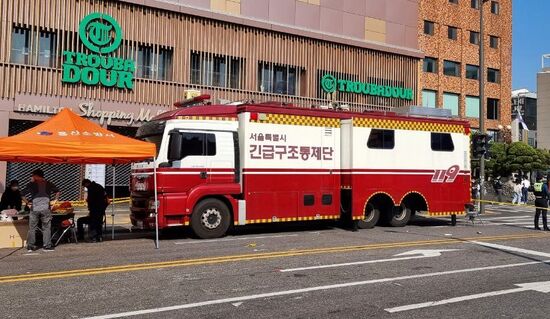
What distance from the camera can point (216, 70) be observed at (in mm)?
24844

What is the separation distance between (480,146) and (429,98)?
62.0ft

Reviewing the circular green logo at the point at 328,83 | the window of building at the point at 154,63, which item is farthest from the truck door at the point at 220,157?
the circular green logo at the point at 328,83

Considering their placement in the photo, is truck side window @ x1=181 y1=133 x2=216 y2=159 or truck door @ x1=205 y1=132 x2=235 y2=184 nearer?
truck side window @ x1=181 y1=133 x2=216 y2=159

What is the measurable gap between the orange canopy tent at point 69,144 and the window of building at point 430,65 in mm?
30702

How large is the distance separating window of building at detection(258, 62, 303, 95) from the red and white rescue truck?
1196 cm

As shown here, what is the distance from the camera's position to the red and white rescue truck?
40.2 ft

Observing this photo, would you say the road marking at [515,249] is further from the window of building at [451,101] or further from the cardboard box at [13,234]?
the window of building at [451,101]

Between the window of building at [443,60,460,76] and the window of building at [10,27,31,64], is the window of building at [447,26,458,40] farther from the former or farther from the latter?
the window of building at [10,27,31,64]

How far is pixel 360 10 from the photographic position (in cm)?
2977

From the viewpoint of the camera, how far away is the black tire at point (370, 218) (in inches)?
581

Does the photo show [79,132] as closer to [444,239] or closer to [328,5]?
[444,239]

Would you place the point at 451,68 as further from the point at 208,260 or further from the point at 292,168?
the point at 208,260

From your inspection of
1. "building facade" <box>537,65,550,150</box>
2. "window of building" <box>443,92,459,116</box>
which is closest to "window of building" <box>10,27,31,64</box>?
"window of building" <box>443,92,459,116</box>

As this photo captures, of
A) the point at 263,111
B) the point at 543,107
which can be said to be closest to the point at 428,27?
the point at 263,111
